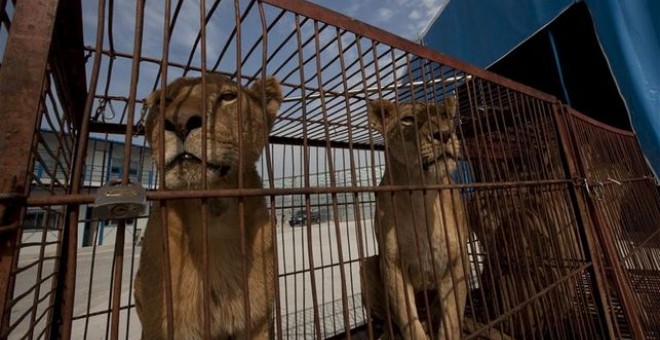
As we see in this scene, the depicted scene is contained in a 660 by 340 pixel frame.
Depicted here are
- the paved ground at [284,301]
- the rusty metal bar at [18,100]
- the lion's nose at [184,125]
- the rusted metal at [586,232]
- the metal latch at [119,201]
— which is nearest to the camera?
the rusty metal bar at [18,100]

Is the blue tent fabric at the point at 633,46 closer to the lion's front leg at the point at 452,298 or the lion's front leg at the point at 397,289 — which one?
the lion's front leg at the point at 452,298

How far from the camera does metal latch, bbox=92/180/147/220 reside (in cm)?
74

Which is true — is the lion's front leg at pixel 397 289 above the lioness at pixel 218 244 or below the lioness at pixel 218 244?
below

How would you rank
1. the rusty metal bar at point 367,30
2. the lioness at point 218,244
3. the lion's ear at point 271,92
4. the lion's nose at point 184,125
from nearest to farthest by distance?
1. the lion's nose at point 184,125
2. the rusty metal bar at point 367,30
3. the lioness at point 218,244
4. the lion's ear at point 271,92

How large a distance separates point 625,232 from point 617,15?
3.02 m

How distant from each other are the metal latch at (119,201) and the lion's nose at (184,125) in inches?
17.1

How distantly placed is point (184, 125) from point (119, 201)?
0.50m

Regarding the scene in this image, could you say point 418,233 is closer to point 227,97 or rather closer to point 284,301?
point 227,97

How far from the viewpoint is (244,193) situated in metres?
0.99

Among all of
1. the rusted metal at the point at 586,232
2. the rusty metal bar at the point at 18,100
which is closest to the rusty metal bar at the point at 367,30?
the rusty metal bar at the point at 18,100

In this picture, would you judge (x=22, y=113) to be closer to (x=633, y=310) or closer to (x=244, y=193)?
(x=244, y=193)

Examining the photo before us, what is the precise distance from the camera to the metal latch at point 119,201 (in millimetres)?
739

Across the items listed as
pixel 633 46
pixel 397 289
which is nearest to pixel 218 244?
pixel 397 289

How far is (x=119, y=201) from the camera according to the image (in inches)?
29.1
